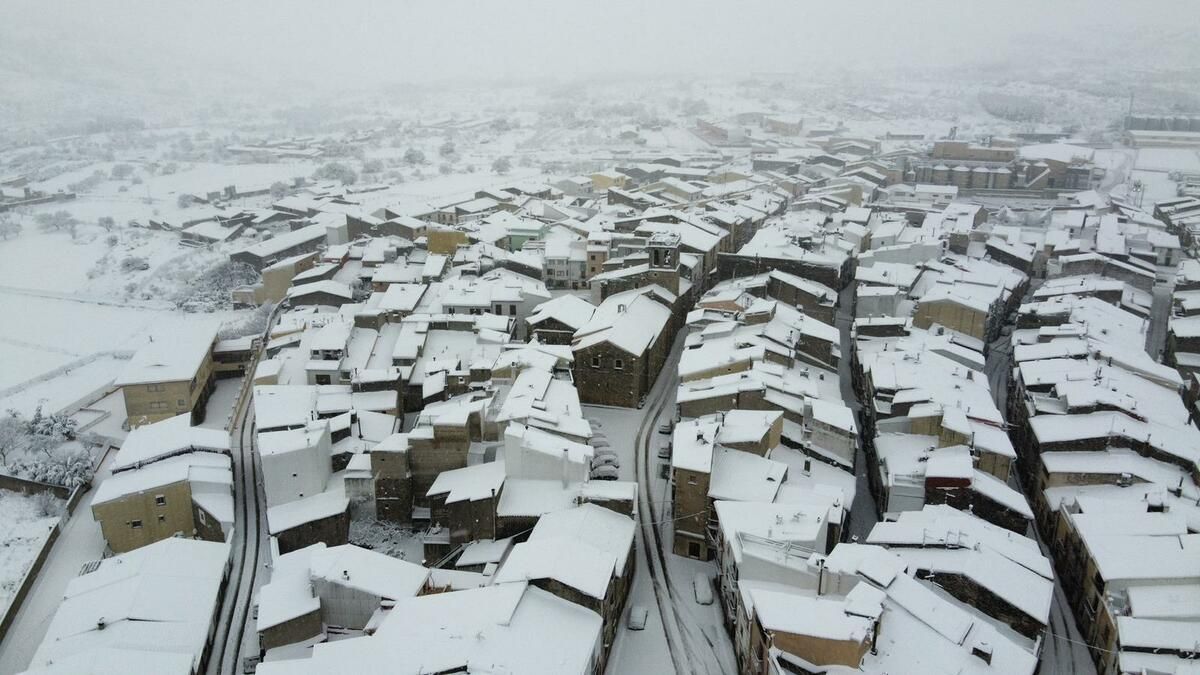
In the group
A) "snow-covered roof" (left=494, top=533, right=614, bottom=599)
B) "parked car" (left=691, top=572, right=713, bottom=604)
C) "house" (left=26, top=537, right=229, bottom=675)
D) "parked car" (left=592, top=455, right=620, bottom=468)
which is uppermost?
"snow-covered roof" (left=494, top=533, right=614, bottom=599)

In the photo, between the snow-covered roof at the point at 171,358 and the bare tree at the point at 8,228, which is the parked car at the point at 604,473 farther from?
the bare tree at the point at 8,228

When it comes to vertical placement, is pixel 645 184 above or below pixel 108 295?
above

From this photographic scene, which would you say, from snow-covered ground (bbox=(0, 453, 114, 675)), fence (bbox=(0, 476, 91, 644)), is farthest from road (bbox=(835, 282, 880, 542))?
fence (bbox=(0, 476, 91, 644))

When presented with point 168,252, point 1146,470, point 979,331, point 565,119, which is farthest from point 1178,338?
point 565,119

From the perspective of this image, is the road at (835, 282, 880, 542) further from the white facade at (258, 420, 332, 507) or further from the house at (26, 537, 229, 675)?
the house at (26, 537, 229, 675)

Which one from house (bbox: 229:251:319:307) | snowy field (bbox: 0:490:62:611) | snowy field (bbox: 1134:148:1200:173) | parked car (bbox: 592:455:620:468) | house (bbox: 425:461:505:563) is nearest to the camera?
house (bbox: 425:461:505:563)

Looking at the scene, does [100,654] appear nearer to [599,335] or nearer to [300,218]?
[599,335]

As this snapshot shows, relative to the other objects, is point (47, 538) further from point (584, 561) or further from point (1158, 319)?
point (1158, 319)
